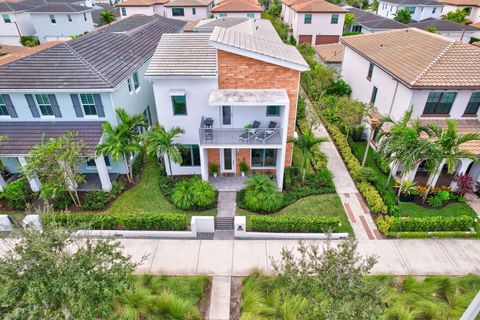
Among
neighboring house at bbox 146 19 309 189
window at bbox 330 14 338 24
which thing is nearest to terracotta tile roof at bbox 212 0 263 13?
window at bbox 330 14 338 24

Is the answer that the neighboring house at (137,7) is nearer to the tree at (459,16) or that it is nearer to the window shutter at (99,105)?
the window shutter at (99,105)

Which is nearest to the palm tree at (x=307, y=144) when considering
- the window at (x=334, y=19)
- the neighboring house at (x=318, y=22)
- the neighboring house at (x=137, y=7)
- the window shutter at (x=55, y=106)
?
the window shutter at (x=55, y=106)

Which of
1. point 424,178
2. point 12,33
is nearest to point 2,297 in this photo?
point 424,178

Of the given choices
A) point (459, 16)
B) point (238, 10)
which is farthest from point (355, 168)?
point (459, 16)

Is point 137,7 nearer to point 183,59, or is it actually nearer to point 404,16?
point 183,59

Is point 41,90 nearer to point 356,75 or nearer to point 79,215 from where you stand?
point 79,215
